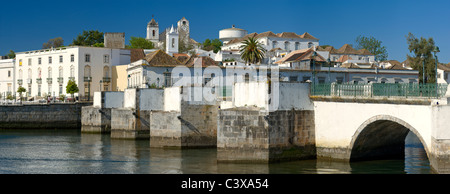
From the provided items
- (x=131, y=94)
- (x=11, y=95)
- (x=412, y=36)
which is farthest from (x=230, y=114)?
(x=11, y=95)

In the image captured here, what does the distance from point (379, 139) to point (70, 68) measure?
47.3 metres

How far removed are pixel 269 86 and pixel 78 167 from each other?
9.91 metres

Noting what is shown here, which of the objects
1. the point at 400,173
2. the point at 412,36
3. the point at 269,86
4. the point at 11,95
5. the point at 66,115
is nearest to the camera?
the point at 400,173

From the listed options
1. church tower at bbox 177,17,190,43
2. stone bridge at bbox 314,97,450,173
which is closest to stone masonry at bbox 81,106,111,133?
stone bridge at bbox 314,97,450,173

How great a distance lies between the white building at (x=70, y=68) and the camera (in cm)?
6394

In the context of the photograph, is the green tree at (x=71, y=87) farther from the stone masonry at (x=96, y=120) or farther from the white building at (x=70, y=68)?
the stone masonry at (x=96, y=120)

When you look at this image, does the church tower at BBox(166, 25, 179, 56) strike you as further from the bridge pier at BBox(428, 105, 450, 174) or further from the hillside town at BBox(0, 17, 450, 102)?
the bridge pier at BBox(428, 105, 450, 174)

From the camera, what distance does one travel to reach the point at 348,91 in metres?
24.5

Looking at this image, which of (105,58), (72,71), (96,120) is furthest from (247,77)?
(72,71)

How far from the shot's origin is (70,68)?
212ft

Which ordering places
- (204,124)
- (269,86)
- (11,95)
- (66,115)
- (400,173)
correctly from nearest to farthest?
(400,173) < (269,86) < (204,124) < (66,115) < (11,95)

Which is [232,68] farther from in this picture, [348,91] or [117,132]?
[348,91]

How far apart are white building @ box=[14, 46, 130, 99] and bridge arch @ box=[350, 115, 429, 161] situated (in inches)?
1654

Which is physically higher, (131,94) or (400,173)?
(131,94)
